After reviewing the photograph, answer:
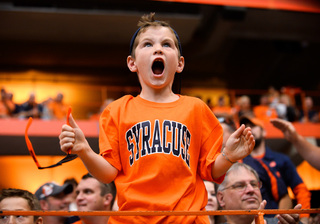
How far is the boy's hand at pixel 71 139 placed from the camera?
1499mm

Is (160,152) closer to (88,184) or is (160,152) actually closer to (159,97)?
(159,97)

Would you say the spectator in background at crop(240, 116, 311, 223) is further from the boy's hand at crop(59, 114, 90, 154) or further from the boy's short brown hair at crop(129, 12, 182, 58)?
the boy's hand at crop(59, 114, 90, 154)

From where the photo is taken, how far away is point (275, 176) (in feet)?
9.62

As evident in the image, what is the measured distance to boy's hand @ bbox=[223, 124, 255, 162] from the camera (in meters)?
1.62

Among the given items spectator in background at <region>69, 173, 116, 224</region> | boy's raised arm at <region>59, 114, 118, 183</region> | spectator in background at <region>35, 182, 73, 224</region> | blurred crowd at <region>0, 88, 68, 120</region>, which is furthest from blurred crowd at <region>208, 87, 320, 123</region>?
boy's raised arm at <region>59, 114, 118, 183</region>

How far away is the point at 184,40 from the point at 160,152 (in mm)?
10610

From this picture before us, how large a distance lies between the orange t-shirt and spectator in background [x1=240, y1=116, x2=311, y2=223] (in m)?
1.30

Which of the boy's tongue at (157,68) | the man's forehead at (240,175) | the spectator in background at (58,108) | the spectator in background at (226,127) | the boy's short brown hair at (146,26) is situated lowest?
the man's forehead at (240,175)

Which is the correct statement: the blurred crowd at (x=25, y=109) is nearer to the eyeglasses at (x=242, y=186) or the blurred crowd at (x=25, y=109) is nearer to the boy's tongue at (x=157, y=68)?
the eyeglasses at (x=242, y=186)

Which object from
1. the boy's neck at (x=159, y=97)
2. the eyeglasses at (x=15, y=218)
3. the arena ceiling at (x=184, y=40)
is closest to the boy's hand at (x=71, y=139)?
the boy's neck at (x=159, y=97)

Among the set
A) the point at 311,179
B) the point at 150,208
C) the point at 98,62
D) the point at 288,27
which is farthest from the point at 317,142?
the point at 98,62

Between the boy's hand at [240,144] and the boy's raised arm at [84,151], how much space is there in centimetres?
51

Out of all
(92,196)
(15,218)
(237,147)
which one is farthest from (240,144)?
(92,196)

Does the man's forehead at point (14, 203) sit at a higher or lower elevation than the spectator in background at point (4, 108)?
lower
